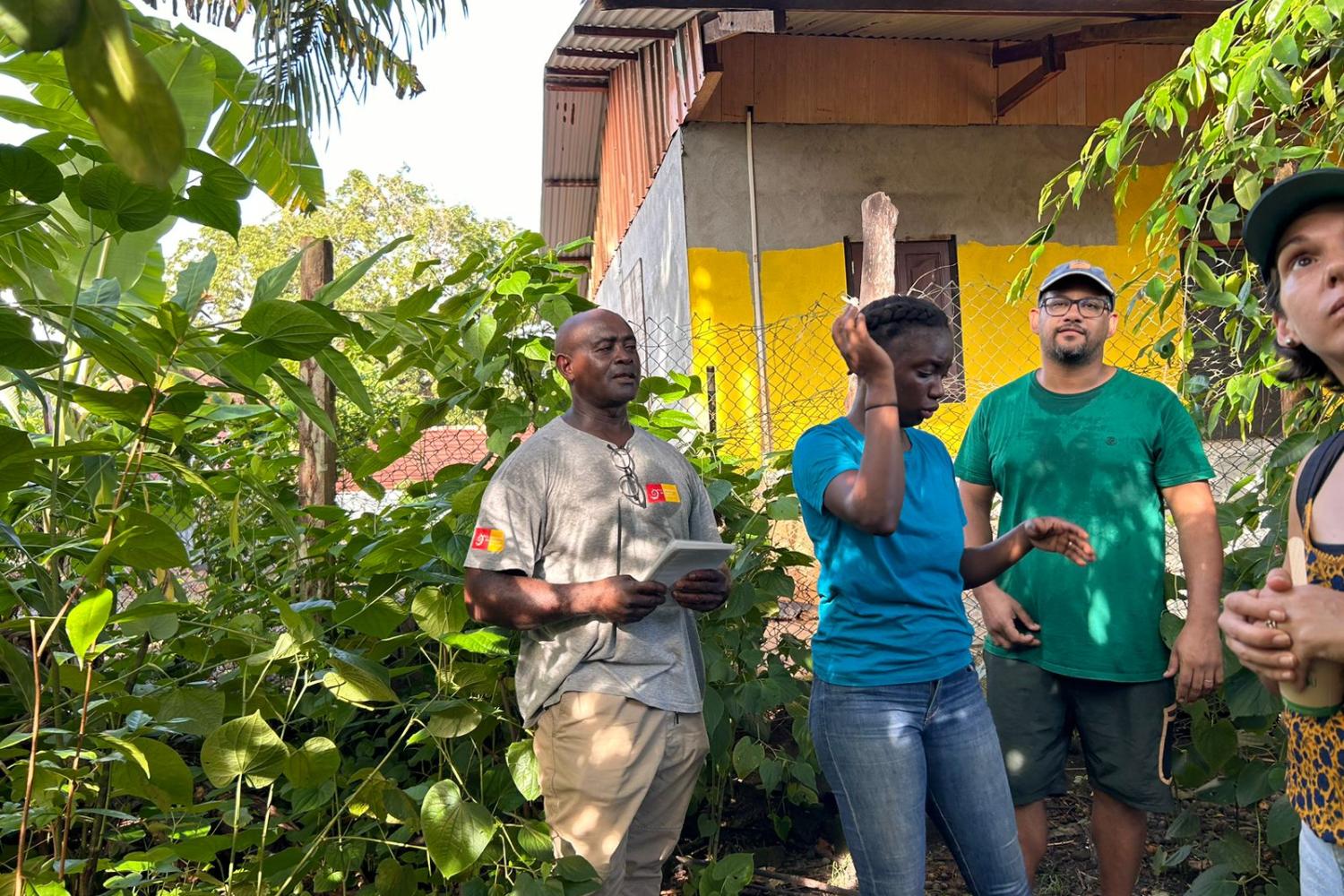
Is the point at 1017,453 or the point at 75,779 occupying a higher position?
the point at 1017,453

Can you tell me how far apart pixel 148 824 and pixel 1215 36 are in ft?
11.2

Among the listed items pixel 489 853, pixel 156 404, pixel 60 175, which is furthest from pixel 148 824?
pixel 60 175

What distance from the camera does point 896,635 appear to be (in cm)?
227

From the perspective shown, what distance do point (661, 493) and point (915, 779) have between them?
0.88 meters

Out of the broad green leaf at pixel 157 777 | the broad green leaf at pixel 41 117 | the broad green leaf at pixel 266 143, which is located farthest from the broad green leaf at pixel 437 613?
the broad green leaf at pixel 266 143

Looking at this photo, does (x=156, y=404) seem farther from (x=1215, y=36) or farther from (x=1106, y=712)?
(x=1215, y=36)

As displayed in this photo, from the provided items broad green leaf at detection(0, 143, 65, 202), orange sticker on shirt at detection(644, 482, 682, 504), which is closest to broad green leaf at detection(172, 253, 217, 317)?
broad green leaf at detection(0, 143, 65, 202)

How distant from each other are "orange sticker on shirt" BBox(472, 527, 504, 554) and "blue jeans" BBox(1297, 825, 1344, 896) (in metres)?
1.60

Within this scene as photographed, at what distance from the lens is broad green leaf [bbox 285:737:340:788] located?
2.34 metres

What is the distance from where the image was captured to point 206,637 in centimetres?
269

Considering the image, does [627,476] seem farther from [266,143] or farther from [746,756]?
[266,143]

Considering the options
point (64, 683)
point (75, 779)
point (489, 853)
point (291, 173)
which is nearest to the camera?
point (75, 779)

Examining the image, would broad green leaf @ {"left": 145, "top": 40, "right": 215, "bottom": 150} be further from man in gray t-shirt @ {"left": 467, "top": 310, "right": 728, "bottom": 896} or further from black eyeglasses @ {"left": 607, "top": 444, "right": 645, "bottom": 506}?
black eyeglasses @ {"left": 607, "top": 444, "right": 645, "bottom": 506}

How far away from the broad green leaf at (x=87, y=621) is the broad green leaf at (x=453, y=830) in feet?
3.17
